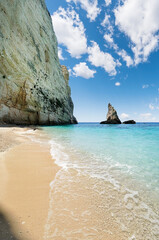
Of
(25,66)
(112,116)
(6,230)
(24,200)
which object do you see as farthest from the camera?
(112,116)

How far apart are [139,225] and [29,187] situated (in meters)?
2.20

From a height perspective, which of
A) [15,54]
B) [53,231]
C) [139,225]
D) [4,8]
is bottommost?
[139,225]

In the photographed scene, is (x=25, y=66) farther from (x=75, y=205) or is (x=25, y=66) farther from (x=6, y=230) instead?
(x=6, y=230)

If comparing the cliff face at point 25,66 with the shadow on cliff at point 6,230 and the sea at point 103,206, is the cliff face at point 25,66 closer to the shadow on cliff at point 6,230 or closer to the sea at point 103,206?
the sea at point 103,206

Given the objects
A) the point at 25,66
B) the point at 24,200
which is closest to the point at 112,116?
the point at 25,66

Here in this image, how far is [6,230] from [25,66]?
24.5 metres

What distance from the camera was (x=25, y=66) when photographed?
836 inches

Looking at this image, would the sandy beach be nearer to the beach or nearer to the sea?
the beach

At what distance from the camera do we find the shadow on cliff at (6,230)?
1.36 meters

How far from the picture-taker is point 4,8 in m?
17.9

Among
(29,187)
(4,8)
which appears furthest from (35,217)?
(4,8)

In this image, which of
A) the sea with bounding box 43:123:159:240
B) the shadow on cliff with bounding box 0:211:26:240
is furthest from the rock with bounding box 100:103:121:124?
the shadow on cliff with bounding box 0:211:26:240

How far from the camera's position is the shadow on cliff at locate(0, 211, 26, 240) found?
136cm

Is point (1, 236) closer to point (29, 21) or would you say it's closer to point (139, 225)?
point (139, 225)
